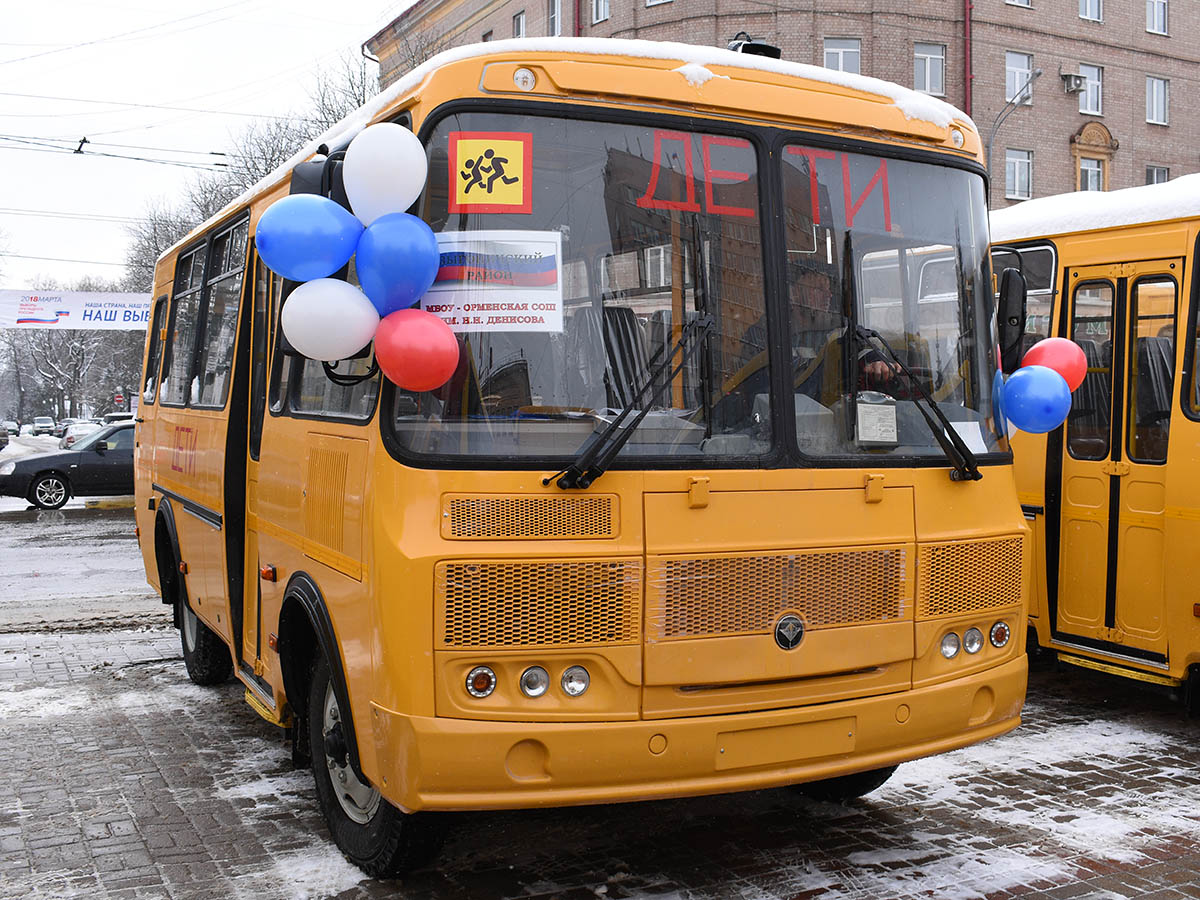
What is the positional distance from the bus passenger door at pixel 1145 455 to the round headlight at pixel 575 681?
4.39 m

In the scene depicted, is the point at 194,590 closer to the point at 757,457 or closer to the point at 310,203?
the point at 310,203

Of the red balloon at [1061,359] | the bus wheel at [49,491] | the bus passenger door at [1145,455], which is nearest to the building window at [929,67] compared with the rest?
the bus wheel at [49,491]

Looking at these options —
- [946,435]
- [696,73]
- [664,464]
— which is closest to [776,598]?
[664,464]

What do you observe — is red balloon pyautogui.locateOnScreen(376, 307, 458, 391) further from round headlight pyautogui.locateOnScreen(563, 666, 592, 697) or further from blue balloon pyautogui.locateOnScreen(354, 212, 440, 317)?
round headlight pyautogui.locateOnScreen(563, 666, 592, 697)

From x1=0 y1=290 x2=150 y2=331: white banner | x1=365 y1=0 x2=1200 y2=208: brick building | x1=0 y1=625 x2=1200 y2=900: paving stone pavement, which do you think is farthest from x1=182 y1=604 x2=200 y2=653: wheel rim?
x1=365 y1=0 x2=1200 y2=208: brick building

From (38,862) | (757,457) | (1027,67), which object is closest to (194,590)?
(38,862)

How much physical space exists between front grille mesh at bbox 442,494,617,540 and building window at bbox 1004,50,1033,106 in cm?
3419

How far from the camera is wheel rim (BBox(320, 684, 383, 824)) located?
186 inches

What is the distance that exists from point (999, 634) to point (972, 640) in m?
0.17

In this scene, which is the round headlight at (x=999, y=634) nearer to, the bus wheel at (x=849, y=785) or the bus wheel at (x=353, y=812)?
the bus wheel at (x=849, y=785)

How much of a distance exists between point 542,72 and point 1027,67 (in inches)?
1370

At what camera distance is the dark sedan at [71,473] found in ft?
73.9

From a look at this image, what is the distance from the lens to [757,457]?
13.9 feet

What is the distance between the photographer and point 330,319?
405 cm
